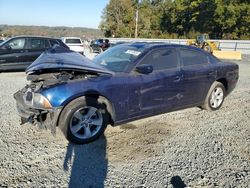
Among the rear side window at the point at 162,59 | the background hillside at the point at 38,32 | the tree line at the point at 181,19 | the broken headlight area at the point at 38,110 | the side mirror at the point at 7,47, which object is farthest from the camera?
the background hillside at the point at 38,32

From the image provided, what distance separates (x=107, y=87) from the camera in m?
4.07

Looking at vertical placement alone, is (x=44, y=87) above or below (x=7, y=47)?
below

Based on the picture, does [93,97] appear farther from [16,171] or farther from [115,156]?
[16,171]

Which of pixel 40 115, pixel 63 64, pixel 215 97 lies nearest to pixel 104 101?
pixel 63 64

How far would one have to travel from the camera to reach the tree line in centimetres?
4016

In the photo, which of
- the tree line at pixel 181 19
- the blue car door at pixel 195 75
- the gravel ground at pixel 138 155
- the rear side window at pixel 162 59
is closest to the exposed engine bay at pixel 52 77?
the gravel ground at pixel 138 155

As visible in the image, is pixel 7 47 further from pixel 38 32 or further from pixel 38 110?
pixel 38 32

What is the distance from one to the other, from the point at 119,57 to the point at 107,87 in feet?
3.28

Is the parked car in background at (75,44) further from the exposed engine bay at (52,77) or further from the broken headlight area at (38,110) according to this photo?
the broken headlight area at (38,110)

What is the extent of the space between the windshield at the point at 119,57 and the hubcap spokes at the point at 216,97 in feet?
6.95

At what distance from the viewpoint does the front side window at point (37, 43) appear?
10.5 metres

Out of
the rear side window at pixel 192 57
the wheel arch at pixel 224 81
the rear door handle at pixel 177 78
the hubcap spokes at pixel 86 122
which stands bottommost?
the hubcap spokes at pixel 86 122

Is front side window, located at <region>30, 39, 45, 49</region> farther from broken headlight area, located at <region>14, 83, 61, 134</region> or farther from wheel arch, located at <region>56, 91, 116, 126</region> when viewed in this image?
wheel arch, located at <region>56, 91, 116, 126</region>

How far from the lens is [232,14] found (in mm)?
39750
